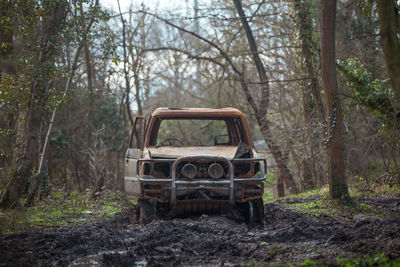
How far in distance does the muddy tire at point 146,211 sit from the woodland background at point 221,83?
2.98 m

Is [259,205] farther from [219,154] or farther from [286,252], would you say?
[286,252]

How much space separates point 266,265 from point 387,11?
2.68m

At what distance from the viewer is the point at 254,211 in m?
8.18

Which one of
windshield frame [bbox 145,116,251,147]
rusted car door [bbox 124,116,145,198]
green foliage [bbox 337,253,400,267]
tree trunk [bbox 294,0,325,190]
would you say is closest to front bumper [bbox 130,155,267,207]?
rusted car door [bbox 124,116,145,198]

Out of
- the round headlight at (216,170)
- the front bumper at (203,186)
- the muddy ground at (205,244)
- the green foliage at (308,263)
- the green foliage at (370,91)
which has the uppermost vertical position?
the green foliage at (370,91)

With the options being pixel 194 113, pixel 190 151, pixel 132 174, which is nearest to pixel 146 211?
pixel 132 174

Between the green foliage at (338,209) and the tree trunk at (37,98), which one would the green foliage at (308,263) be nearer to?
the green foliage at (338,209)

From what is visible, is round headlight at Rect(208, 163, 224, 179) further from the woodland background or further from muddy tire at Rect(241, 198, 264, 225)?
the woodland background

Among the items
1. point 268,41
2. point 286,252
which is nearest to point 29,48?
point 286,252

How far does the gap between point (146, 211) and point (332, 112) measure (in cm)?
438

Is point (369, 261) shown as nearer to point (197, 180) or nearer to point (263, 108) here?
point (197, 180)

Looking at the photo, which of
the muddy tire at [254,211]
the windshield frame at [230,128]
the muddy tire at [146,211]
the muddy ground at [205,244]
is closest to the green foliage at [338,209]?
the muddy ground at [205,244]

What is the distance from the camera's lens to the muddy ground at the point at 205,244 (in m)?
4.85

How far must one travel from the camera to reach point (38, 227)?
7348mm
